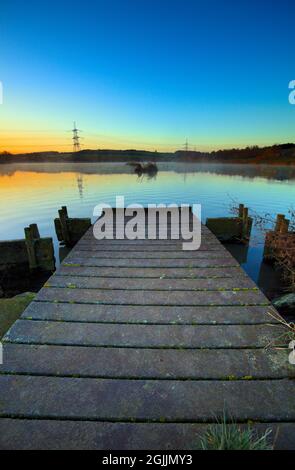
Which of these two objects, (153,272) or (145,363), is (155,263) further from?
(145,363)

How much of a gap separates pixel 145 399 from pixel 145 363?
31cm

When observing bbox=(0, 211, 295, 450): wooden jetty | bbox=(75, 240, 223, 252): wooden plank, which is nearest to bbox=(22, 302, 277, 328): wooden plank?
bbox=(0, 211, 295, 450): wooden jetty

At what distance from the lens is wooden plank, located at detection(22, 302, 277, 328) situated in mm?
2449

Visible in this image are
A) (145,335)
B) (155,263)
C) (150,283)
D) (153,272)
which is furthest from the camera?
(155,263)

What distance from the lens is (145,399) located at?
1612 mm

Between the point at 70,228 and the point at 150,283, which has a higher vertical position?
the point at 150,283

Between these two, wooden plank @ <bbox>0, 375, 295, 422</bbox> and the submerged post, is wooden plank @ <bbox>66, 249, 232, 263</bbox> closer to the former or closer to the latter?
wooden plank @ <bbox>0, 375, 295, 422</bbox>

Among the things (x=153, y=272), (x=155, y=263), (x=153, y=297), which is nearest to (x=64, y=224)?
(x=155, y=263)

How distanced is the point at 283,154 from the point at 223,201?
55484 mm

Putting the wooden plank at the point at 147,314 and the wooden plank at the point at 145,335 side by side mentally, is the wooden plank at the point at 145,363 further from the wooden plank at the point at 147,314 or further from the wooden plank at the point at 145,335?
the wooden plank at the point at 147,314

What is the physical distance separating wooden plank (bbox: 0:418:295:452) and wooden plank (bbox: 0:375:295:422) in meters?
0.04

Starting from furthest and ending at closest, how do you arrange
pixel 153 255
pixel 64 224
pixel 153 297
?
pixel 64 224 < pixel 153 255 < pixel 153 297
